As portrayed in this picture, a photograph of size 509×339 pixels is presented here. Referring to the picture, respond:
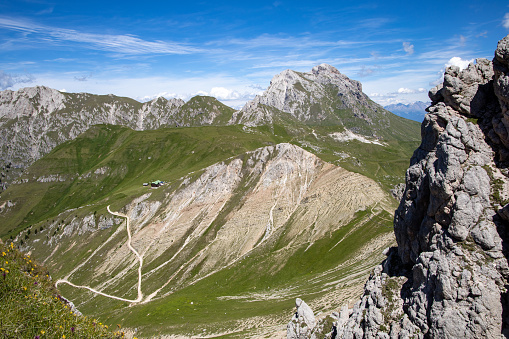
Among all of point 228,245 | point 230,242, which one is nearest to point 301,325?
point 228,245

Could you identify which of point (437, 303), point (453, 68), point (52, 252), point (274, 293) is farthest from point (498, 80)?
point (52, 252)

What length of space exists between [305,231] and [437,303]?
8899 cm

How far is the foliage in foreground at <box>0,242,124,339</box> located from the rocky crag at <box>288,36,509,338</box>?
23.1m

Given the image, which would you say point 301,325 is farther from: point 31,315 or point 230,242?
point 230,242

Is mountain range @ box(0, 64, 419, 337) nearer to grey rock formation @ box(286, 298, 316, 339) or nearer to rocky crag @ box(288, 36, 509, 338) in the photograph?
grey rock formation @ box(286, 298, 316, 339)

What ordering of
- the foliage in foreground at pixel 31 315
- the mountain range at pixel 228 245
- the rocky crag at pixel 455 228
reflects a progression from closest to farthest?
1. the foliage in foreground at pixel 31 315
2. the rocky crag at pixel 455 228
3. the mountain range at pixel 228 245

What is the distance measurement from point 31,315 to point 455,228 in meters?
29.2

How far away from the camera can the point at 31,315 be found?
13266 millimetres

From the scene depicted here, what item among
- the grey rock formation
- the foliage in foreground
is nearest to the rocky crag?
the grey rock formation

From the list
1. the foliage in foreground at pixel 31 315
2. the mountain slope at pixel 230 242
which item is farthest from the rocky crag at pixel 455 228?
the mountain slope at pixel 230 242

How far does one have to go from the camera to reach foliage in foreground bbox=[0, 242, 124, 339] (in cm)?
1251

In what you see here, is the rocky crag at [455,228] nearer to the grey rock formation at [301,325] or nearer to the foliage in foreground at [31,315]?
the grey rock formation at [301,325]

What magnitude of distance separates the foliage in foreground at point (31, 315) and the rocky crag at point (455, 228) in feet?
75.9

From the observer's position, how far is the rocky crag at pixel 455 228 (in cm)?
Answer: 2206
